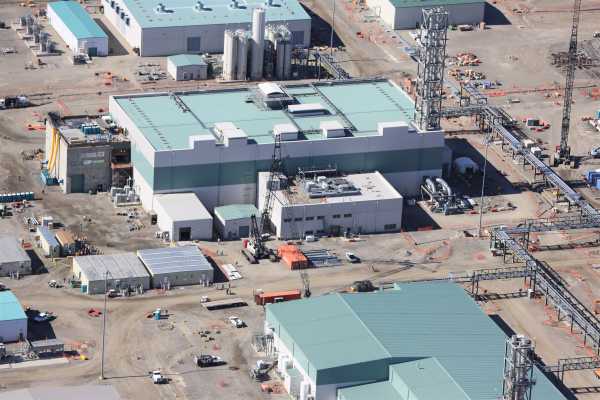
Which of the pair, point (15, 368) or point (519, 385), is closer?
point (519, 385)

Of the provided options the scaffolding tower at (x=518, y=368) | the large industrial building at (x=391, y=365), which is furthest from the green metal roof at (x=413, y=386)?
the scaffolding tower at (x=518, y=368)

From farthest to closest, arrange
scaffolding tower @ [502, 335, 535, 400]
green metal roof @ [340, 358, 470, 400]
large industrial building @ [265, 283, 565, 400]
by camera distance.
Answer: large industrial building @ [265, 283, 565, 400], green metal roof @ [340, 358, 470, 400], scaffolding tower @ [502, 335, 535, 400]

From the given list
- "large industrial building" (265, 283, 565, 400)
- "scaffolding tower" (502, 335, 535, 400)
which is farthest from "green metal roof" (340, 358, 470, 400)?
"scaffolding tower" (502, 335, 535, 400)

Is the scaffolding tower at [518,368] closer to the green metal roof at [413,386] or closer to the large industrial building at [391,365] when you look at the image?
the large industrial building at [391,365]

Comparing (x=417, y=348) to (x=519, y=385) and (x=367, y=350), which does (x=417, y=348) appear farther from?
(x=519, y=385)

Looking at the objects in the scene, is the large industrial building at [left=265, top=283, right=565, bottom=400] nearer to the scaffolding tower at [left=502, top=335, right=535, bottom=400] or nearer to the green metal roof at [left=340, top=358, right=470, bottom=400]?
the green metal roof at [left=340, top=358, right=470, bottom=400]

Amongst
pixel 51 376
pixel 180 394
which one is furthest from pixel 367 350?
pixel 51 376

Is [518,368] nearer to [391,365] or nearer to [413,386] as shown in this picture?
[413,386]

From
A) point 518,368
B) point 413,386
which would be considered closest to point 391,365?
point 413,386
